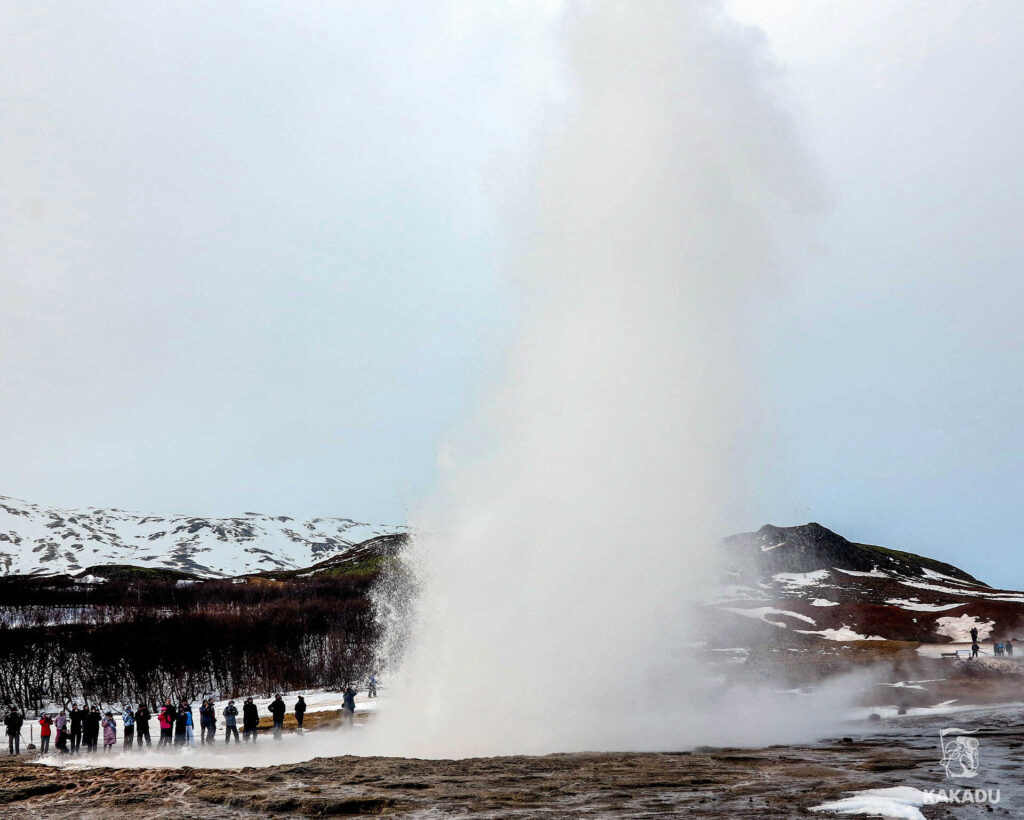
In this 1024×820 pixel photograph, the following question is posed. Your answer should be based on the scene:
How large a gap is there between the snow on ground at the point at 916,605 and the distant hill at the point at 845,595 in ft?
0.30

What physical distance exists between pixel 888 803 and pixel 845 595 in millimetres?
86793

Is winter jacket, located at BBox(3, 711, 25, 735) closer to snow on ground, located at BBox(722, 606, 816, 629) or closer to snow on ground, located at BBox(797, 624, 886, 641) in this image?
snow on ground, located at BBox(797, 624, 886, 641)

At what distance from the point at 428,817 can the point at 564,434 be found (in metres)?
17.7

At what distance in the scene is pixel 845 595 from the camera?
3693 inches

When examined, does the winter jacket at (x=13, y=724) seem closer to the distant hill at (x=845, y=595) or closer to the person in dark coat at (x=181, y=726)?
the person in dark coat at (x=181, y=726)

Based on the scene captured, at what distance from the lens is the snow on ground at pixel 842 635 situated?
221 feet

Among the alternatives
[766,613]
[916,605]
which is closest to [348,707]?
[766,613]

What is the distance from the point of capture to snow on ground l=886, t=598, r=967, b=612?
7781 cm

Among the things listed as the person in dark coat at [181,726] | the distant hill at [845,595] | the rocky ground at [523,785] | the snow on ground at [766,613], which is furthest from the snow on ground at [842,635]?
the person in dark coat at [181,726]

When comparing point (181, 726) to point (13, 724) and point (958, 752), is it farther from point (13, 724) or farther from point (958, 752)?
point (958, 752)

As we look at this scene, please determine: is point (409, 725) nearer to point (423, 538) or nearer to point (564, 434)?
point (423, 538)

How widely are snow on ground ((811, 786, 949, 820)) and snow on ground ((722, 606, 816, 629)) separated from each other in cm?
6224

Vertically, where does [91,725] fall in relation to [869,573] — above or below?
below

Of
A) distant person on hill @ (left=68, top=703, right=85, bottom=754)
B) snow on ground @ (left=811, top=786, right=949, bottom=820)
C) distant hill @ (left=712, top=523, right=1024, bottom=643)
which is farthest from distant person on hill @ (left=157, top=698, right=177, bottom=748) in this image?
snow on ground @ (left=811, top=786, right=949, bottom=820)
